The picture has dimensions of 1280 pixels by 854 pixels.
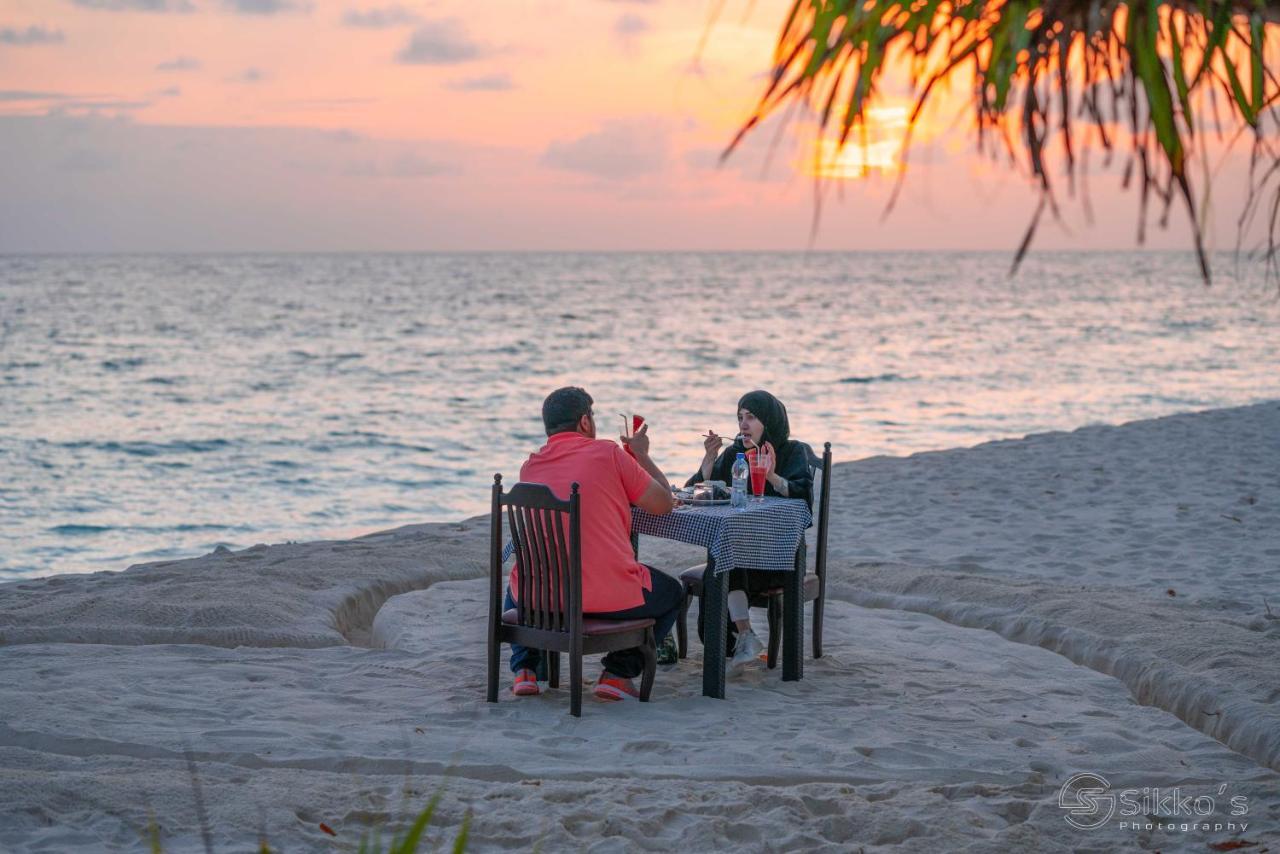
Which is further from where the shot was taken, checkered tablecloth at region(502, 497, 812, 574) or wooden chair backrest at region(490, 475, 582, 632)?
checkered tablecloth at region(502, 497, 812, 574)

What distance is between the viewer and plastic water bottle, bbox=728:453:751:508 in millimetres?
5430

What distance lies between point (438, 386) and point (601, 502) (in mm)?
22346

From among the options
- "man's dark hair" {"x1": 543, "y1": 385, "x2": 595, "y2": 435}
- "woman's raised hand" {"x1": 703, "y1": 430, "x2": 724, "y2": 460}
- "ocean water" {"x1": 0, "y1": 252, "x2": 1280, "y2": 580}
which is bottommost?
"ocean water" {"x1": 0, "y1": 252, "x2": 1280, "y2": 580}

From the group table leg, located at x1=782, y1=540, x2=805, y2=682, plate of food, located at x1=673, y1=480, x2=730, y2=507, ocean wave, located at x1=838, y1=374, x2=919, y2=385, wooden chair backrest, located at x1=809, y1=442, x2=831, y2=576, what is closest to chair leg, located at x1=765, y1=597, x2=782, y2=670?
table leg, located at x1=782, y1=540, x2=805, y2=682

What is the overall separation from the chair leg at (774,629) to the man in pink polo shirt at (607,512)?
0.79m

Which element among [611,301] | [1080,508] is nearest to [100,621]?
[1080,508]

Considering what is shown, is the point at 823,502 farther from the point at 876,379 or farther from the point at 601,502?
the point at 876,379

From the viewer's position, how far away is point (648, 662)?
5031 millimetres

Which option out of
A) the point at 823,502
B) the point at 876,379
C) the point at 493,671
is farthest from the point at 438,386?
the point at 493,671

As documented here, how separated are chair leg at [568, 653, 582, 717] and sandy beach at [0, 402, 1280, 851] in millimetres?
50

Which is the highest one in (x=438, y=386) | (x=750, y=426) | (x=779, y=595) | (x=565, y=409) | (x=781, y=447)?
(x=565, y=409)

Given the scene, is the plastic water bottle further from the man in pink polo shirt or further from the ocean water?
the ocean water

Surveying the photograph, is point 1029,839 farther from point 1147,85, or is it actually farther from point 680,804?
point 1147,85

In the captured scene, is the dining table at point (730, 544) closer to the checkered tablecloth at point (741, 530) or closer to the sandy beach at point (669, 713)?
the checkered tablecloth at point (741, 530)
